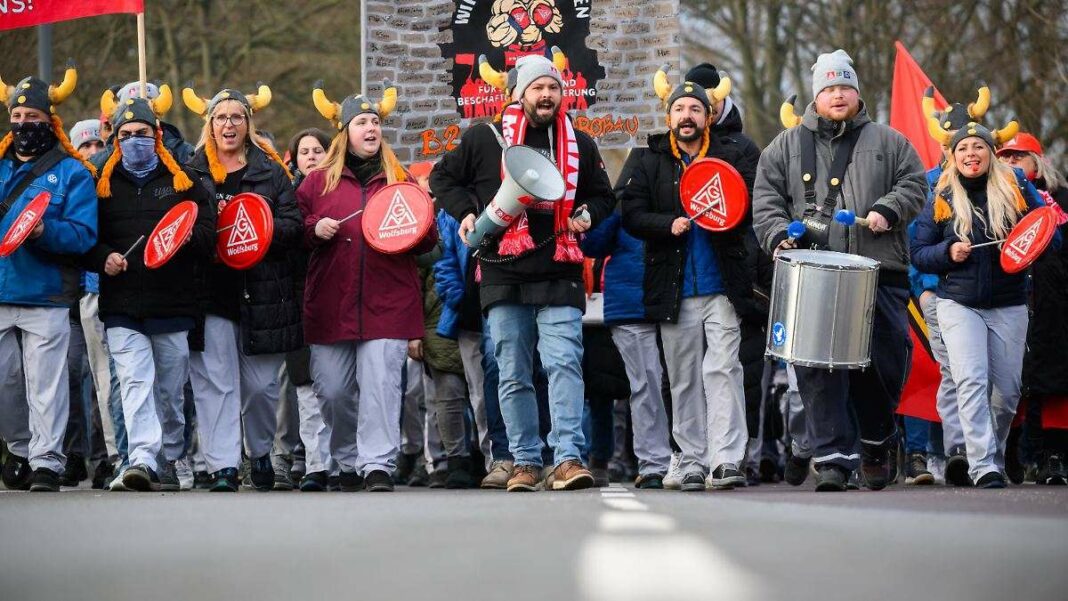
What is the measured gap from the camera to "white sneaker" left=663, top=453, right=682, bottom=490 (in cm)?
1115

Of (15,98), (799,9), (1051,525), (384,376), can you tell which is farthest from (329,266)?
(799,9)

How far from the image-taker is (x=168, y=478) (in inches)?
453

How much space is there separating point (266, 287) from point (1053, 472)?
490 cm

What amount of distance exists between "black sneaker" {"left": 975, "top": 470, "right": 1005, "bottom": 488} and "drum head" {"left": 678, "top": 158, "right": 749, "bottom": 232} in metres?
1.91

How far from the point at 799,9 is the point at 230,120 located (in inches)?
788

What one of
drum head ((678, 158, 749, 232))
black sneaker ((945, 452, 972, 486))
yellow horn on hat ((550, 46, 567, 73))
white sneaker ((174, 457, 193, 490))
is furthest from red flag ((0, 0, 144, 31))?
black sneaker ((945, 452, 972, 486))

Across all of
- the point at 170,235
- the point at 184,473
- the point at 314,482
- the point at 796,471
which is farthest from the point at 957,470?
the point at 170,235

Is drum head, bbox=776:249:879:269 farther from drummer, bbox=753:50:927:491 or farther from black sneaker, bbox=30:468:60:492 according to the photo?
black sneaker, bbox=30:468:60:492

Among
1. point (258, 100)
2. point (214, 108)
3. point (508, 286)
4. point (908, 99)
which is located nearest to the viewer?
point (508, 286)

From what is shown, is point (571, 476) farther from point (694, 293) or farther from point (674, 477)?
point (694, 293)

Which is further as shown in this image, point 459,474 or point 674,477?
point 459,474

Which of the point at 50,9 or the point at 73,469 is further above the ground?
the point at 50,9

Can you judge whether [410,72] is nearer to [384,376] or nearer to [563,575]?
[384,376]

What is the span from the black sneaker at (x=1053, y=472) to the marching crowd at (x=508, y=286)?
26.8 inches
